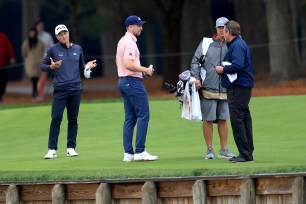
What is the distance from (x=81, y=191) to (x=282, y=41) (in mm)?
21239

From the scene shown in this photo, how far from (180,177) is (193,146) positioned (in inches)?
220

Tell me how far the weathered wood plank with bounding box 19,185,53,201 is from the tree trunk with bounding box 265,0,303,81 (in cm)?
2078

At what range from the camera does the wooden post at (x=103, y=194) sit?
13797mm

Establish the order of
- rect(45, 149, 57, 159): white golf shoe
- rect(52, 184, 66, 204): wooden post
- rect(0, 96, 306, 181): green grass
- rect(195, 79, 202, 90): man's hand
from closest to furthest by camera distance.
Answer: rect(52, 184, 66, 204): wooden post < rect(0, 96, 306, 181): green grass < rect(195, 79, 202, 90): man's hand < rect(45, 149, 57, 159): white golf shoe


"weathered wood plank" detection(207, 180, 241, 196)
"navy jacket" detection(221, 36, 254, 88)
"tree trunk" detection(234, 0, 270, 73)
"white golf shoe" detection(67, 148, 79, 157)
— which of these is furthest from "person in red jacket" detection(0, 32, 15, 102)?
"weathered wood plank" detection(207, 180, 241, 196)

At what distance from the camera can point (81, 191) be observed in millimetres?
14164

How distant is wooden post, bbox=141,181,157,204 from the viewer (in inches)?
535

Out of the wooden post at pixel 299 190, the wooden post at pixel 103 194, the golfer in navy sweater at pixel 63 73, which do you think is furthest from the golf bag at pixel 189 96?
the wooden post at pixel 299 190

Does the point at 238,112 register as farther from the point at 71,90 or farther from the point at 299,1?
the point at 299,1

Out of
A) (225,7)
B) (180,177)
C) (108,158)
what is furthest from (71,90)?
(225,7)

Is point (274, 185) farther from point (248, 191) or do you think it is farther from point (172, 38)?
point (172, 38)

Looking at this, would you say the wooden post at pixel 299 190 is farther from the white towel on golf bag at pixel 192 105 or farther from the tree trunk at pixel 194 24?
the tree trunk at pixel 194 24

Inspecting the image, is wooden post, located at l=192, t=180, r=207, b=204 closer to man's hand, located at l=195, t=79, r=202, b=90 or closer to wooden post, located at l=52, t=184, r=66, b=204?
wooden post, located at l=52, t=184, r=66, b=204

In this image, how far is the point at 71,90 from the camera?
17.2 meters
